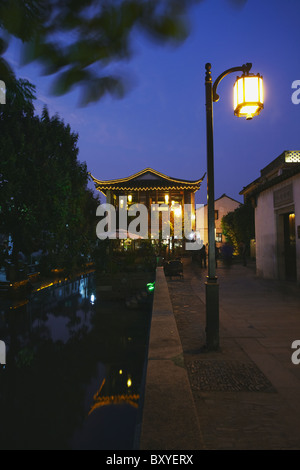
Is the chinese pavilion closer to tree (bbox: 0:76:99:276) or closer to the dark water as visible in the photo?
tree (bbox: 0:76:99:276)

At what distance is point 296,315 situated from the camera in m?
6.94

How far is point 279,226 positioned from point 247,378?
10653mm

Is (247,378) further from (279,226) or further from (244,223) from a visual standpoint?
(244,223)

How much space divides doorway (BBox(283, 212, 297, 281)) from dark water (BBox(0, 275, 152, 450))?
21.4 ft

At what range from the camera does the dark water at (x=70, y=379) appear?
377 centimetres

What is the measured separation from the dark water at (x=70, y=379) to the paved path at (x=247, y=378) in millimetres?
835

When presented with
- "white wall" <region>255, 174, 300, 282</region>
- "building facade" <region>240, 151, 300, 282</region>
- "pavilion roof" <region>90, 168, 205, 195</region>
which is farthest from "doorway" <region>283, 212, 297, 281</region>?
"pavilion roof" <region>90, 168, 205, 195</region>

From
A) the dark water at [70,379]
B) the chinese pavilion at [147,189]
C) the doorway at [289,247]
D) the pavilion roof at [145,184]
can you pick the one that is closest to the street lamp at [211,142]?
the dark water at [70,379]

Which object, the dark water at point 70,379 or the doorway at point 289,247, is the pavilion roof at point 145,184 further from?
the dark water at point 70,379

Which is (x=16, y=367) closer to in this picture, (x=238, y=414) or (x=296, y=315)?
(x=238, y=414)

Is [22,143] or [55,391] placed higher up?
[22,143]

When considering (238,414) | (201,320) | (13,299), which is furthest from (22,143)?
(238,414)

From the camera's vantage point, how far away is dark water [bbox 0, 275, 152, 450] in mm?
3770
